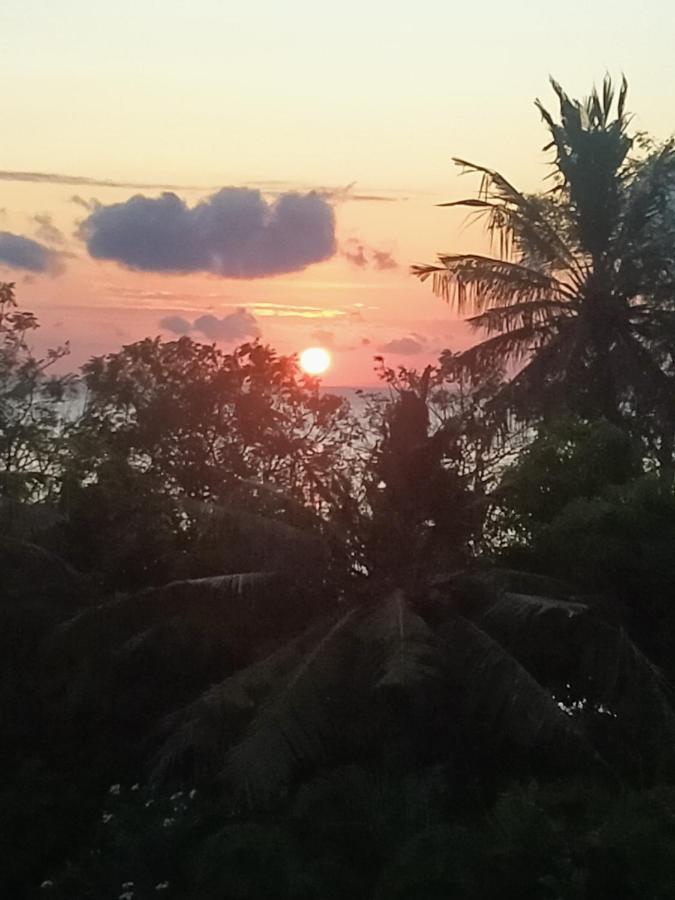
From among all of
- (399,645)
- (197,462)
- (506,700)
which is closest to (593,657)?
(506,700)

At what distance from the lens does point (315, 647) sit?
40.3ft

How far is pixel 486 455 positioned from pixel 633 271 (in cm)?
649

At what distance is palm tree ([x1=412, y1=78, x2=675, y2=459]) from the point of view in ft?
73.0

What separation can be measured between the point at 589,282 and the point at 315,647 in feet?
41.5

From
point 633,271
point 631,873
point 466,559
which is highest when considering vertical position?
point 633,271

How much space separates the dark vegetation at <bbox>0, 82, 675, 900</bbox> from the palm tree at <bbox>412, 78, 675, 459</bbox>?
4691mm

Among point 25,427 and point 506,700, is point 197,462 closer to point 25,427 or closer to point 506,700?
point 25,427

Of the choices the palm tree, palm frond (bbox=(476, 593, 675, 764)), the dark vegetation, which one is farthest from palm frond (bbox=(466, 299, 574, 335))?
palm frond (bbox=(476, 593, 675, 764))

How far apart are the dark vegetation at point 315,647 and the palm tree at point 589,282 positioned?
469cm

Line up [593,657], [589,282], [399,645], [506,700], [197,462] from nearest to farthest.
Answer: [399,645], [506,700], [593,657], [197,462], [589,282]

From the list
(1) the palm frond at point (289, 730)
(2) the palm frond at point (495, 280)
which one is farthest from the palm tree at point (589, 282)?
(1) the palm frond at point (289, 730)

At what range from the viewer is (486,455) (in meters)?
18.0

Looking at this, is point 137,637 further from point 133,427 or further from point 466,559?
point 133,427

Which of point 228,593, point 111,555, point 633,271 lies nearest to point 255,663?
point 228,593
